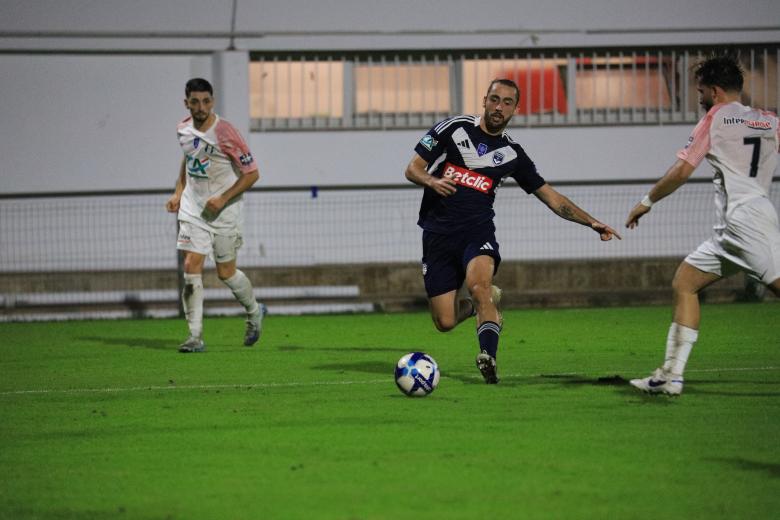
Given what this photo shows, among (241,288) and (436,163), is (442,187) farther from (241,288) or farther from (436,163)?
(241,288)

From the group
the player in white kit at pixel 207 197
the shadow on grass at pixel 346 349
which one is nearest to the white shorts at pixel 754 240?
the shadow on grass at pixel 346 349

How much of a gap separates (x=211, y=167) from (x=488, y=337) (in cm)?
446

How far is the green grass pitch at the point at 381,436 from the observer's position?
18.0 ft

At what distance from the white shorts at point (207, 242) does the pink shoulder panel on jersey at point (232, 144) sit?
685 millimetres

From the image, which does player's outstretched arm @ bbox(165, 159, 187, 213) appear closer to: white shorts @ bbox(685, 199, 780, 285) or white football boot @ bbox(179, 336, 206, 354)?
white football boot @ bbox(179, 336, 206, 354)

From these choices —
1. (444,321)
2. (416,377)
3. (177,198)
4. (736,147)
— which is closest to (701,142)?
(736,147)

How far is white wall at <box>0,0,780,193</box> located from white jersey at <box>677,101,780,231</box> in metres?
14.6

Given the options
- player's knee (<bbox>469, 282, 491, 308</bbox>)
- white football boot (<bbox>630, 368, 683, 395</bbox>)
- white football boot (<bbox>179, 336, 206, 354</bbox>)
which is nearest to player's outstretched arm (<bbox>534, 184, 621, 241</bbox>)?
player's knee (<bbox>469, 282, 491, 308</bbox>)

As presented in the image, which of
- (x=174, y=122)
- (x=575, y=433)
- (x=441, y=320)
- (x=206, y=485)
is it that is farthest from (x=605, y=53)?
(x=206, y=485)

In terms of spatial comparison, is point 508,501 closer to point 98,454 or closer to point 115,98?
point 98,454

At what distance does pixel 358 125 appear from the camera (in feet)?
77.9

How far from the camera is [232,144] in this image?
1254cm

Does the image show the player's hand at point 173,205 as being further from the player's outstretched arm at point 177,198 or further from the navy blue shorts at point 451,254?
the navy blue shorts at point 451,254

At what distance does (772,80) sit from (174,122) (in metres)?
10.5
